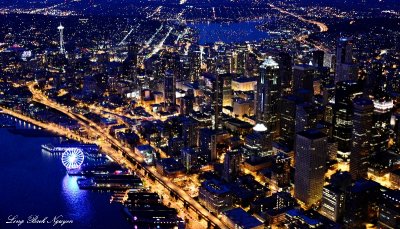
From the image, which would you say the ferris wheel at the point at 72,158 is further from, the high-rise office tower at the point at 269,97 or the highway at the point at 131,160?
the high-rise office tower at the point at 269,97

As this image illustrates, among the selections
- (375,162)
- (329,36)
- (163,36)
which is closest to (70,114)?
(375,162)

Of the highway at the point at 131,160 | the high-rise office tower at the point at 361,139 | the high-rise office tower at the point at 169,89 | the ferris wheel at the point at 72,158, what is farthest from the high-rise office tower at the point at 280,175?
the high-rise office tower at the point at 169,89

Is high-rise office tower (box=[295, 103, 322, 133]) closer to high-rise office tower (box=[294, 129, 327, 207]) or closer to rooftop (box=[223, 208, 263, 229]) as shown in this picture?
high-rise office tower (box=[294, 129, 327, 207])

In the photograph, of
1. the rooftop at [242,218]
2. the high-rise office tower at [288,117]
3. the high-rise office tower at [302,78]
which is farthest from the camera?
the high-rise office tower at [302,78]

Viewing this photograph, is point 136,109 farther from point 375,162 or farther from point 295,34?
point 295,34

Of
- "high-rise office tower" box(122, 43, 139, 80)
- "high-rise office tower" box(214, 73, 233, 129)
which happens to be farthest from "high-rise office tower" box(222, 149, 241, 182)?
"high-rise office tower" box(122, 43, 139, 80)
